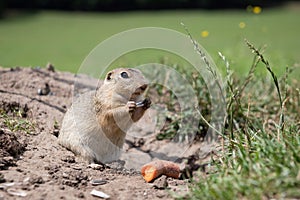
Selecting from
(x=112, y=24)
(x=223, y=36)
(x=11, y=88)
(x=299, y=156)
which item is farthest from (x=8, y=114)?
(x=112, y=24)

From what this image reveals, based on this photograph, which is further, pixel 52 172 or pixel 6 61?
pixel 6 61

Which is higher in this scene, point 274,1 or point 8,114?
point 274,1

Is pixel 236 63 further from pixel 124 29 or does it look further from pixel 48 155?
pixel 124 29

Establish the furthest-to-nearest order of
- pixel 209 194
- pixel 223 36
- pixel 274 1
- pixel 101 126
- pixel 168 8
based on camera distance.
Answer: pixel 274 1
pixel 168 8
pixel 223 36
pixel 101 126
pixel 209 194

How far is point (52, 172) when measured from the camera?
320 cm

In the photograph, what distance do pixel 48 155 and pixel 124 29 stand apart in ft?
35.7

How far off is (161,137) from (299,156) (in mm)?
2260

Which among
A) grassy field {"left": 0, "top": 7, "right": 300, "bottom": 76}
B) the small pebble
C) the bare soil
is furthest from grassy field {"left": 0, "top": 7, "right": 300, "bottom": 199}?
the small pebble

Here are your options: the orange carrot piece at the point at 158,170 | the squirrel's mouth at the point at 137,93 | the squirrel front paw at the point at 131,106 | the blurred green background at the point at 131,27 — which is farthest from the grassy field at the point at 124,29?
the orange carrot piece at the point at 158,170

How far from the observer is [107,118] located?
155 inches

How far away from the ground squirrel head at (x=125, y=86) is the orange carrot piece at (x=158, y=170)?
0.67 m

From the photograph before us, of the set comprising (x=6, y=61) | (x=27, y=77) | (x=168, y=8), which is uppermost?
(x=168, y=8)

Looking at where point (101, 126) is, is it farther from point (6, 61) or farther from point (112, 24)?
point (112, 24)

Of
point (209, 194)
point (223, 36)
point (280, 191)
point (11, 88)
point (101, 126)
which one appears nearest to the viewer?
point (280, 191)
